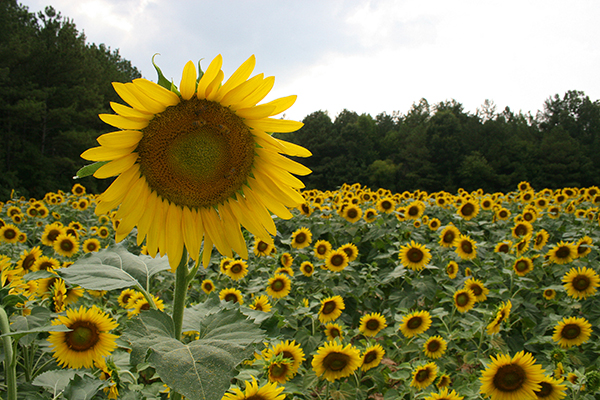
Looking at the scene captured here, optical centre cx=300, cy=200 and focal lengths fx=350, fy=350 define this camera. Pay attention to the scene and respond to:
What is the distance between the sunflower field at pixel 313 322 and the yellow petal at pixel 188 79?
1.46ft

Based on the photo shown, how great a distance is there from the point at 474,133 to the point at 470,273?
4215 cm

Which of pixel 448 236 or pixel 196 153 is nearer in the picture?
pixel 196 153

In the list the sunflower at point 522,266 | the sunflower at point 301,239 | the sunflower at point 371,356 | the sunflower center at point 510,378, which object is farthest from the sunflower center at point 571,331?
the sunflower at point 301,239

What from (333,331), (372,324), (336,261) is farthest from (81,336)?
(336,261)

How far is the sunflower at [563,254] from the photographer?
3.74 m

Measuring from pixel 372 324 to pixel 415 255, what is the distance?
3.78ft

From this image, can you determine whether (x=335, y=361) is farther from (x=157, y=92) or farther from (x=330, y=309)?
(x=157, y=92)

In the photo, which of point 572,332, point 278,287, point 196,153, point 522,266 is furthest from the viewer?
point 522,266

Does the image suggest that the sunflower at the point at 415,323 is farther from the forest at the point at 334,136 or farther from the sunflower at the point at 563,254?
the forest at the point at 334,136

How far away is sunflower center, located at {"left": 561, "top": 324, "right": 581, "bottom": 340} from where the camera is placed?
105 inches

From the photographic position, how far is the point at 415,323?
9.09 feet

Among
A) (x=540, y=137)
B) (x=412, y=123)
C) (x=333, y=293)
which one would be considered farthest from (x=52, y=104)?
(x=540, y=137)

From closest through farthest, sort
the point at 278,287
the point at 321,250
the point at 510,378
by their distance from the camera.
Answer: the point at 510,378 < the point at 278,287 < the point at 321,250

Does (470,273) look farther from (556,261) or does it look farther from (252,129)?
(252,129)
